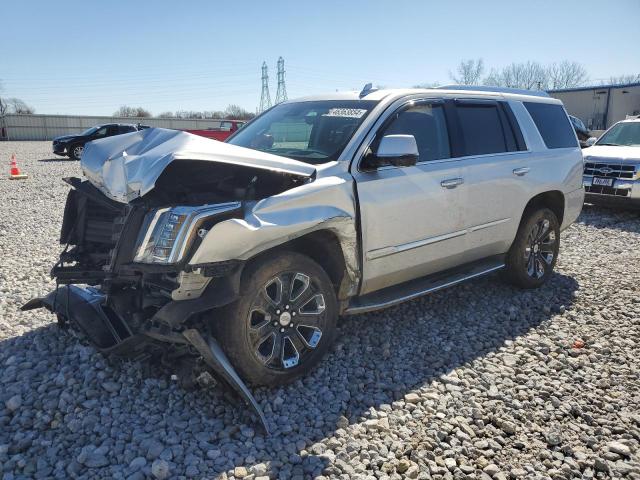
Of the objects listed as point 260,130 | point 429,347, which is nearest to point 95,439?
point 429,347

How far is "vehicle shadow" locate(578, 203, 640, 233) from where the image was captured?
927 centimetres

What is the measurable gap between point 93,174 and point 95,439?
1682mm

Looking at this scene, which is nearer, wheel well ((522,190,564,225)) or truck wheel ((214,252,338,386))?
truck wheel ((214,252,338,386))

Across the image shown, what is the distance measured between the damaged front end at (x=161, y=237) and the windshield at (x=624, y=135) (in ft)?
32.9

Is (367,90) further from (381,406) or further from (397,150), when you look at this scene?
(381,406)

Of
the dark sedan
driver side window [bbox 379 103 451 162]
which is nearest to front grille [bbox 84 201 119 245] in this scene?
driver side window [bbox 379 103 451 162]

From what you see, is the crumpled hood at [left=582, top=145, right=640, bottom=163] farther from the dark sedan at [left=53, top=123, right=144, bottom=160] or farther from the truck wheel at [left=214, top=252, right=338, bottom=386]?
the dark sedan at [left=53, top=123, right=144, bottom=160]

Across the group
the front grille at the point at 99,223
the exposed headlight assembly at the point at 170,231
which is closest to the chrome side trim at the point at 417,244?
the exposed headlight assembly at the point at 170,231

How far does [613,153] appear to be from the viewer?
10234 millimetres

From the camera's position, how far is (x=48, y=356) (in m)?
4.00

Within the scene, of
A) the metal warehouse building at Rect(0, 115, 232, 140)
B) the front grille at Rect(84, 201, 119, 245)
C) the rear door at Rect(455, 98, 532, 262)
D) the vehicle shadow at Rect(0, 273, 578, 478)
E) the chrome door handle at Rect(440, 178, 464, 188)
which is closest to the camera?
the vehicle shadow at Rect(0, 273, 578, 478)

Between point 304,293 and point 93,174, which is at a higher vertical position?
point 93,174

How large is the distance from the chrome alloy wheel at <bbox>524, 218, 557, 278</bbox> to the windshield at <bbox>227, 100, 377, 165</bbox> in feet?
8.08

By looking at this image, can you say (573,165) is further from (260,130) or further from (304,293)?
(304,293)
